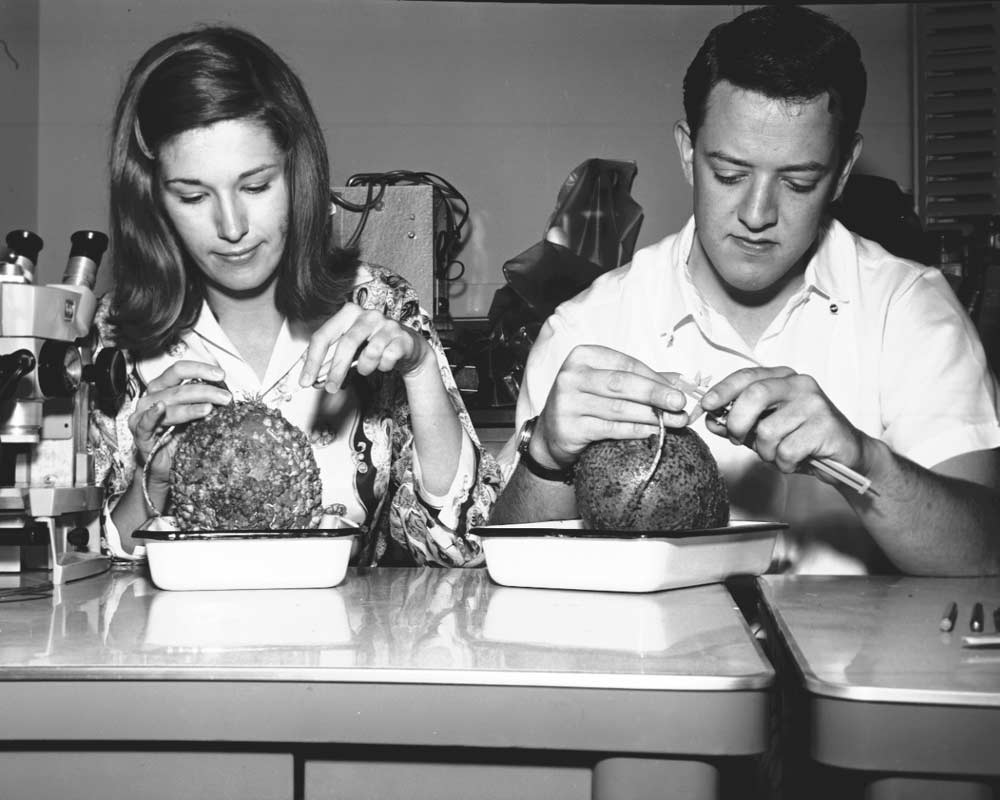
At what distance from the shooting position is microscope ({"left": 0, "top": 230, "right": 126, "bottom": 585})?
155cm

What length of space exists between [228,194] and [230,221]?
5 cm

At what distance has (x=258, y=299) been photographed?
2.00m

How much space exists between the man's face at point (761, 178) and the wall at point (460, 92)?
5.94ft

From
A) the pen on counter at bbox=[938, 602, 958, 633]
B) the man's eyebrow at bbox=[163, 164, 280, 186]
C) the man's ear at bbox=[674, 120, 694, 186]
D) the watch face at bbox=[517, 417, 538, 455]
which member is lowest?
the pen on counter at bbox=[938, 602, 958, 633]

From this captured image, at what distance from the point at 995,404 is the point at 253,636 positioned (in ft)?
4.27

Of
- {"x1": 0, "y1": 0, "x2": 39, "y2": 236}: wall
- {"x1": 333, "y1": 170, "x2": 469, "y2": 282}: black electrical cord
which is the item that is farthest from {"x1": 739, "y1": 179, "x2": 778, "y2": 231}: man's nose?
{"x1": 0, "y1": 0, "x2": 39, "y2": 236}: wall

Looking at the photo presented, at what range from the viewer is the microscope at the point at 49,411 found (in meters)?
1.55

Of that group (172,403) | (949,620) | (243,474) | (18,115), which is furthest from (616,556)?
(18,115)

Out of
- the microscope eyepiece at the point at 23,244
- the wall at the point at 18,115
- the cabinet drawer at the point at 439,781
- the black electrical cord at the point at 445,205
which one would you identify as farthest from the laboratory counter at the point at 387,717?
the wall at the point at 18,115

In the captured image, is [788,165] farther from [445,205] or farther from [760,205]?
[445,205]

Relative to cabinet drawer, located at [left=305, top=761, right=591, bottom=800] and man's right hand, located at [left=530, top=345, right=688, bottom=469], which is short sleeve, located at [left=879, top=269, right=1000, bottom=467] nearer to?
man's right hand, located at [left=530, top=345, right=688, bottom=469]

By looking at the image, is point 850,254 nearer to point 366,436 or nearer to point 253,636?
point 366,436

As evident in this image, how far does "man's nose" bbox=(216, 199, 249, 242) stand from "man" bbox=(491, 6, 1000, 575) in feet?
1.83

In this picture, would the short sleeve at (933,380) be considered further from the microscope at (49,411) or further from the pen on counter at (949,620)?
the microscope at (49,411)
